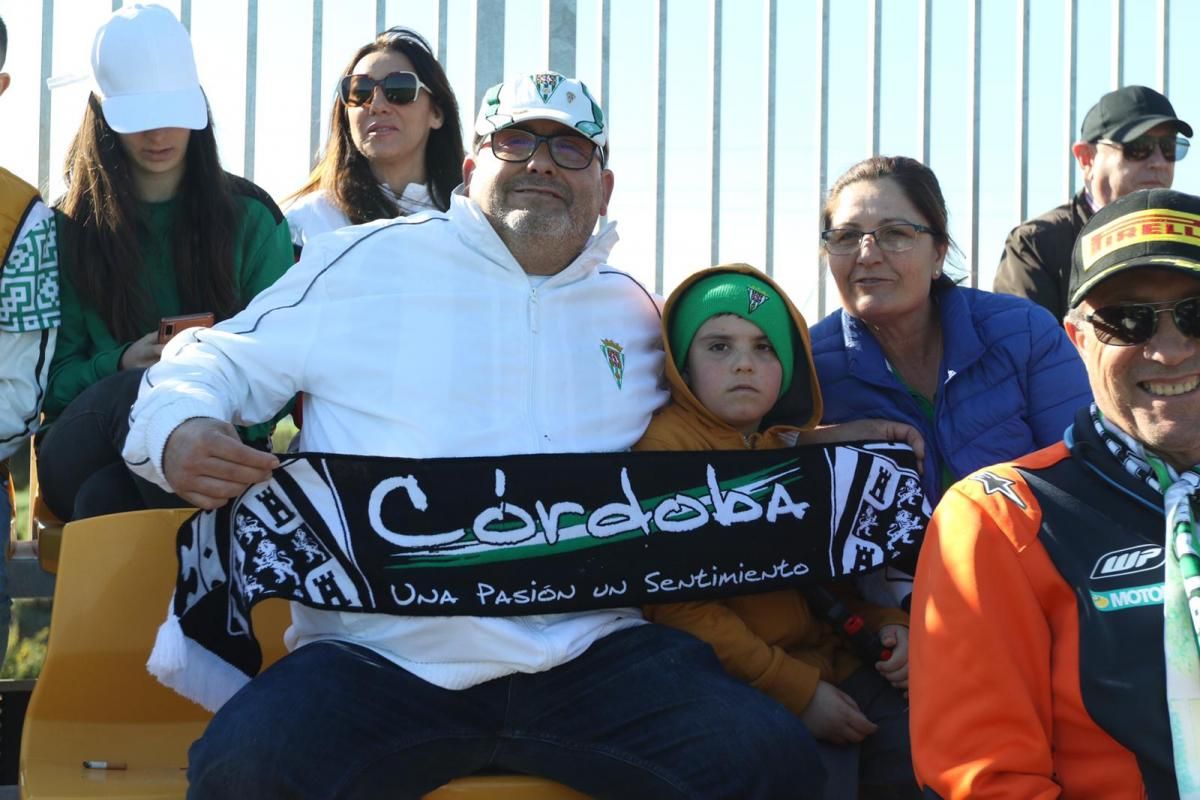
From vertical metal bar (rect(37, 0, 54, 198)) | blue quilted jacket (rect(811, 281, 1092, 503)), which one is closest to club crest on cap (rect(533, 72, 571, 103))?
blue quilted jacket (rect(811, 281, 1092, 503))

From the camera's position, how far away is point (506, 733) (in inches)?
96.0

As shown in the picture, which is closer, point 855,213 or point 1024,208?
point 855,213

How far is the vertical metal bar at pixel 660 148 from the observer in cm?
503

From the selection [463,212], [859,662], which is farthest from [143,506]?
[859,662]

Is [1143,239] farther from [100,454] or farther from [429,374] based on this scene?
[100,454]

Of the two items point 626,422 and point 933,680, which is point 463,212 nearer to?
point 626,422

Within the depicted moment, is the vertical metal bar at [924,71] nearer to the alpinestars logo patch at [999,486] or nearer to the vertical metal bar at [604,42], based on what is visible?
the vertical metal bar at [604,42]

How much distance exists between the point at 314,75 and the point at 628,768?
10.2 ft

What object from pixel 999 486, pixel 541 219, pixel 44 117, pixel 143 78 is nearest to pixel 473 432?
pixel 541 219

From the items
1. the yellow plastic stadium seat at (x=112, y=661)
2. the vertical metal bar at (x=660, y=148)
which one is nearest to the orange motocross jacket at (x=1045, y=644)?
the yellow plastic stadium seat at (x=112, y=661)

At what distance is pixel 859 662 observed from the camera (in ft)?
9.41

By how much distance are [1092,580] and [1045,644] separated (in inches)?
4.3

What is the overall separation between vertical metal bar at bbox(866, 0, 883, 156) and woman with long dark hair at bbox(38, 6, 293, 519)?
8.20 ft

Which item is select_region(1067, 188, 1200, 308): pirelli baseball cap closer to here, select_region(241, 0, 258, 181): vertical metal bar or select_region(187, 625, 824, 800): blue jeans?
select_region(187, 625, 824, 800): blue jeans
